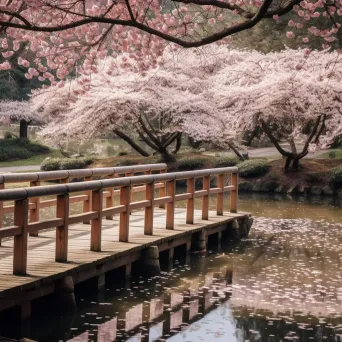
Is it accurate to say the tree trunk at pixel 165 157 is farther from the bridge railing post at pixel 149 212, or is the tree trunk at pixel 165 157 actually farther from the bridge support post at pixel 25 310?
the bridge support post at pixel 25 310

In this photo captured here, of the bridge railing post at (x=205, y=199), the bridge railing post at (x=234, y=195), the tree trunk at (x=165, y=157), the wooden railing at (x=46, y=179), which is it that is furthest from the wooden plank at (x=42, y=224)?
the tree trunk at (x=165, y=157)

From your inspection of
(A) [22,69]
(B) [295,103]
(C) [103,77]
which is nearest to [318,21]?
(B) [295,103]

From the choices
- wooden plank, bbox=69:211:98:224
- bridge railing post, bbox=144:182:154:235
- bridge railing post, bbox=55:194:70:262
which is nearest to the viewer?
bridge railing post, bbox=55:194:70:262

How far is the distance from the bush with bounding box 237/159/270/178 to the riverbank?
158 millimetres

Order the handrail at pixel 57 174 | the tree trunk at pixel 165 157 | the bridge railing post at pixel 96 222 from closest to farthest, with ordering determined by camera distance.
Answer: the bridge railing post at pixel 96 222 < the handrail at pixel 57 174 < the tree trunk at pixel 165 157

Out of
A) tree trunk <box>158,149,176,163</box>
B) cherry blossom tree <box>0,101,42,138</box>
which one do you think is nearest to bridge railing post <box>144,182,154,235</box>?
tree trunk <box>158,149,176,163</box>

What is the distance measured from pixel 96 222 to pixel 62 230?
114 cm

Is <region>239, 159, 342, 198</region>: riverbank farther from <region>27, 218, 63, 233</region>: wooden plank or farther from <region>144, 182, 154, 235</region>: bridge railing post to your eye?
<region>27, 218, 63, 233</region>: wooden plank

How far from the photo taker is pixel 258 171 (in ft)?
101

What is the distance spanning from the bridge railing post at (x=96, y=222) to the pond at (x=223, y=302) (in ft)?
1.87

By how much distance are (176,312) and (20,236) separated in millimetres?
2435

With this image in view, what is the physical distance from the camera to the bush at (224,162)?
32.0 metres

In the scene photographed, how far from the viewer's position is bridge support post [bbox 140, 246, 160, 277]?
500 inches

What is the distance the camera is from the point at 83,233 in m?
13.5
